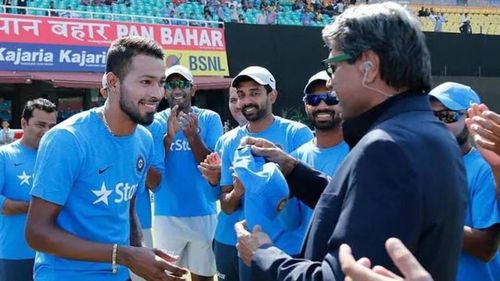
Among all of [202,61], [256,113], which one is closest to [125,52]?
[256,113]

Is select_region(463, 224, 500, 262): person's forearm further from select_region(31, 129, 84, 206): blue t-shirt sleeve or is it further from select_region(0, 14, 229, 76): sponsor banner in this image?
select_region(0, 14, 229, 76): sponsor banner

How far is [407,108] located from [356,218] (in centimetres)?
42

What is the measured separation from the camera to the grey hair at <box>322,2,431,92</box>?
2025 millimetres

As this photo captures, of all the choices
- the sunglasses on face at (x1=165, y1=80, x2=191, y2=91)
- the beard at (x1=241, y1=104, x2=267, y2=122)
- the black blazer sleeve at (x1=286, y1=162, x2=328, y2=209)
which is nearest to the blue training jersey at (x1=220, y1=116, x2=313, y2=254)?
the beard at (x1=241, y1=104, x2=267, y2=122)

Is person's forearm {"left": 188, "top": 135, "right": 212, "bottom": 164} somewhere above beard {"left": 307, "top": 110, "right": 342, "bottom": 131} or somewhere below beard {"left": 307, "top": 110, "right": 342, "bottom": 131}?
below

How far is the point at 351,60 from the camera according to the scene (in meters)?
2.09

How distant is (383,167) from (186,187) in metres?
4.07

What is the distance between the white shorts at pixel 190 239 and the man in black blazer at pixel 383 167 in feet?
12.3

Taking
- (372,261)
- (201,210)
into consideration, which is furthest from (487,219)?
(201,210)

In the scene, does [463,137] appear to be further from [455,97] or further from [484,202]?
[484,202]

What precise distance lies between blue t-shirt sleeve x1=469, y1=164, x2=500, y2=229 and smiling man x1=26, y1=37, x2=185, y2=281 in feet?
4.63

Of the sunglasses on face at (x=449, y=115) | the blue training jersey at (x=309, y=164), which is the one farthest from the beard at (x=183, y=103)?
the sunglasses on face at (x=449, y=115)

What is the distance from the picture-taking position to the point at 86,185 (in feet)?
10.8

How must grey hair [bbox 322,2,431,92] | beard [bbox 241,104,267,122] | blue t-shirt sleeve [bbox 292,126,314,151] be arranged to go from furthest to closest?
1. beard [bbox 241,104,267,122]
2. blue t-shirt sleeve [bbox 292,126,314,151]
3. grey hair [bbox 322,2,431,92]
